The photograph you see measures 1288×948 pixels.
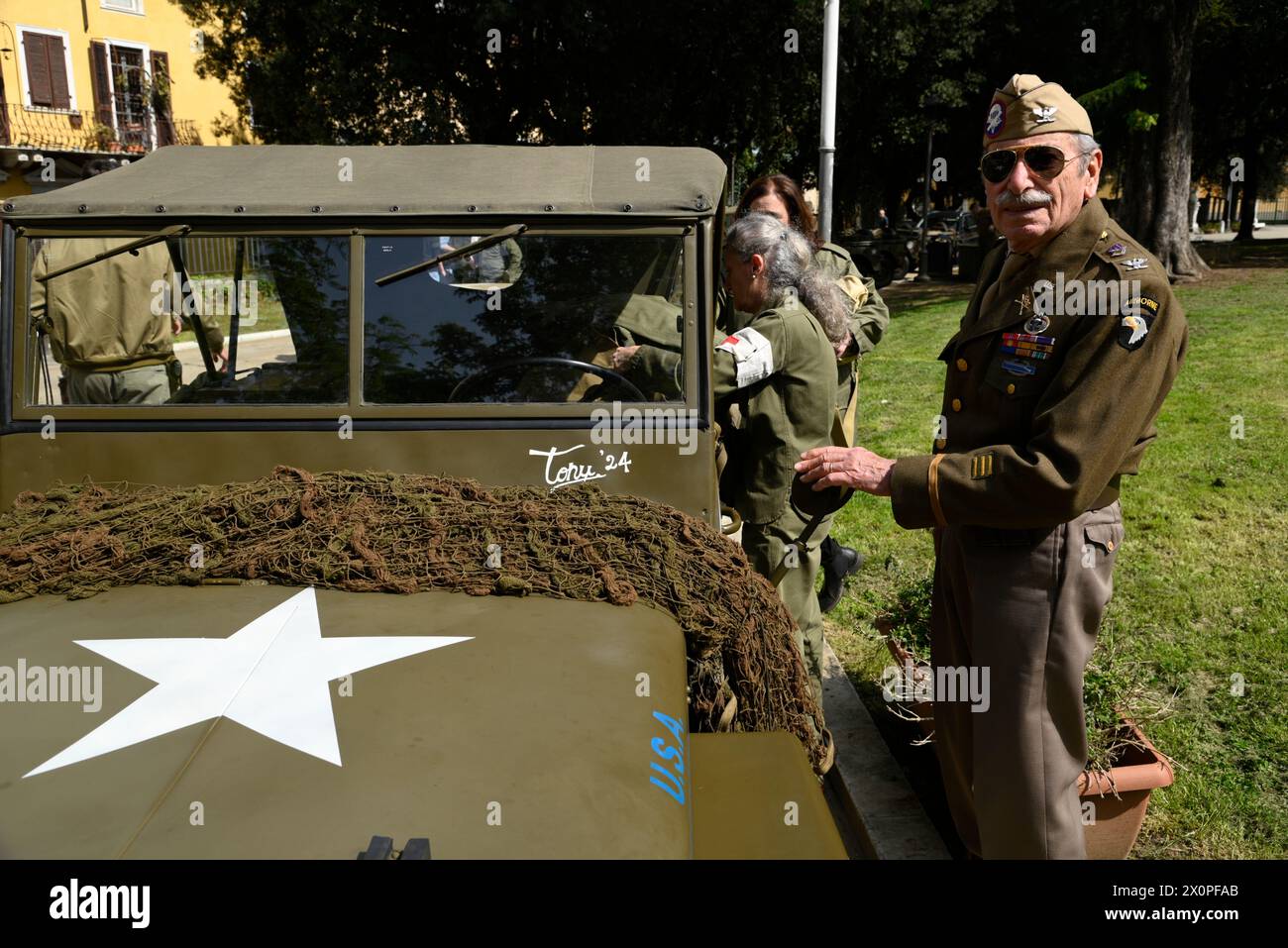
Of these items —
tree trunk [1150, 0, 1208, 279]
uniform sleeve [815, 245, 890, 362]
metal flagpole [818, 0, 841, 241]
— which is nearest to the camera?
uniform sleeve [815, 245, 890, 362]

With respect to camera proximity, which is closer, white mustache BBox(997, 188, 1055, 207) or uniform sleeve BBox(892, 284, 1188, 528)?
uniform sleeve BBox(892, 284, 1188, 528)

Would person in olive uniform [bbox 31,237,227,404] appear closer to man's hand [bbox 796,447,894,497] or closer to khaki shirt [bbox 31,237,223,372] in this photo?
khaki shirt [bbox 31,237,223,372]

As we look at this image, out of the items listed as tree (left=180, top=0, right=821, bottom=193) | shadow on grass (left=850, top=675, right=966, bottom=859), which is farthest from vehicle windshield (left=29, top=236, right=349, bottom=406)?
tree (left=180, top=0, right=821, bottom=193)

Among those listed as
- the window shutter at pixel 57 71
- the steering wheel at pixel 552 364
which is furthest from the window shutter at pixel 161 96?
the steering wheel at pixel 552 364

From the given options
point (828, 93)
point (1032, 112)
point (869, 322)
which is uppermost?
point (828, 93)

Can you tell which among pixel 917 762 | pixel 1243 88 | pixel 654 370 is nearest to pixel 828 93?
pixel 917 762

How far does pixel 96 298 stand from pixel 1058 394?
2.55m

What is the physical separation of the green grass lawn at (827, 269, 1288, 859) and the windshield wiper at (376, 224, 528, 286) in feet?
7.37

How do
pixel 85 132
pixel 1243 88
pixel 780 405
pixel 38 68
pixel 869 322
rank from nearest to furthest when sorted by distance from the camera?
pixel 780 405 < pixel 869 322 < pixel 38 68 < pixel 85 132 < pixel 1243 88

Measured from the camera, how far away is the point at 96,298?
301 cm

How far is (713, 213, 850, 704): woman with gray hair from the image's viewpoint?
345 centimetres

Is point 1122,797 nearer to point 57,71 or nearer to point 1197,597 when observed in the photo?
point 1197,597
